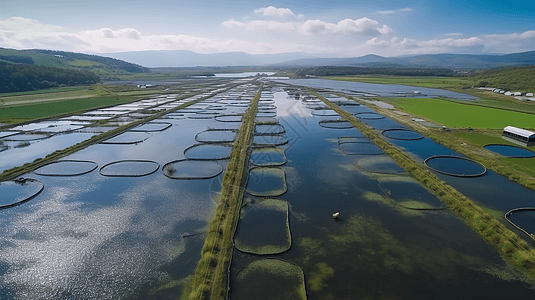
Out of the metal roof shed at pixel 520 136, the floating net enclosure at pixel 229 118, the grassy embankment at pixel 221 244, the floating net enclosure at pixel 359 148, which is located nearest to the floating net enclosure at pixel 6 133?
the floating net enclosure at pixel 229 118

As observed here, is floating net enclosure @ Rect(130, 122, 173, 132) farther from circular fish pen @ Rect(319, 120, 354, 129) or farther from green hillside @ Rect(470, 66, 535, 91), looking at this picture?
green hillside @ Rect(470, 66, 535, 91)

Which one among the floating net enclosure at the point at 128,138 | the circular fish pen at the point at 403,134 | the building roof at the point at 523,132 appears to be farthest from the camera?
the circular fish pen at the point at 403,134

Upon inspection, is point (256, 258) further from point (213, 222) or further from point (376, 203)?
point (376, 203)

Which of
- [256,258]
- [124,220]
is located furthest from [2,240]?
[256,258]

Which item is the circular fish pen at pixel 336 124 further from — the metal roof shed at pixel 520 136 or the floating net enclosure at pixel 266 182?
the floating net enclosure at pixel 266 182

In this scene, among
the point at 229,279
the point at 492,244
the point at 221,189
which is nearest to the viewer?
the point at 229,279

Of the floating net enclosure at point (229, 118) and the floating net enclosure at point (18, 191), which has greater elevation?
the floating net enclosure at point (229, 118)
